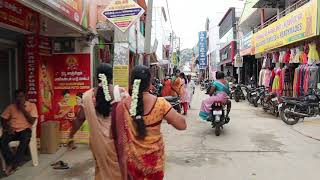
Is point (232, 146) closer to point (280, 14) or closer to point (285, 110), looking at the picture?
point (285, 110)

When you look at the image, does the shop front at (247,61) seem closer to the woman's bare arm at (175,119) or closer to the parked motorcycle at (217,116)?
the parked motorcycle at (217,116)

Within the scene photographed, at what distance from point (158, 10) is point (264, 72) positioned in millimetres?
28198

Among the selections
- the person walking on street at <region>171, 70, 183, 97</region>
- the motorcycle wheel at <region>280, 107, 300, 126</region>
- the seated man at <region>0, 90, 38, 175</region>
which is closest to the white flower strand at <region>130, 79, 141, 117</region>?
the seated man at <region>0, 90, 38, 175</region>

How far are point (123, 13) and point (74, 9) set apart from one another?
0.88 metres

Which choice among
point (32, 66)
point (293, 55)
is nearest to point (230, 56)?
point (293, 55)

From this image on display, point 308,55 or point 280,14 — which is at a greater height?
point 280,14

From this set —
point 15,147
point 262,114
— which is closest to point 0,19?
point 15,147

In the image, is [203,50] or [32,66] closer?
[32,66]

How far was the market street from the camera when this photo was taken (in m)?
6.42

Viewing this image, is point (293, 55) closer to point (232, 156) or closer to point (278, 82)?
point (278, 82)

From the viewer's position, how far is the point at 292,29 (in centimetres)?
1509

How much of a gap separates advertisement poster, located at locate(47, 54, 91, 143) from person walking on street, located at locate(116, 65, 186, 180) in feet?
16.3

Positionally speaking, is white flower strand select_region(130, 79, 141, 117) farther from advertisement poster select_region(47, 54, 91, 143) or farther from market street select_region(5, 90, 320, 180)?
advertisement poster select_region(47, 54, 91, 143)

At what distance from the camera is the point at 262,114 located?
14844 millimetres
